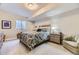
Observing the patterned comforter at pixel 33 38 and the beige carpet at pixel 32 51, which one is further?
the patterned comforter at pixel 33 38

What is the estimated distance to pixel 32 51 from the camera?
1.96 meters

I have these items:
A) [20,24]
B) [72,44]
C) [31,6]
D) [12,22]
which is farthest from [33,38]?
[72,44]

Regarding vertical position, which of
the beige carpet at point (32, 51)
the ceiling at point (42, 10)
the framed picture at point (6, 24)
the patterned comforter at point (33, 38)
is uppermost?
the ceiling at point (42, 10)

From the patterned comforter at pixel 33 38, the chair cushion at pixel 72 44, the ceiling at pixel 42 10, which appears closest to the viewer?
the chair cushion at pixel 72 44

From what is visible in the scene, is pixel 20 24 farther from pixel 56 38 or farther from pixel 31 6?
pixel 56 38

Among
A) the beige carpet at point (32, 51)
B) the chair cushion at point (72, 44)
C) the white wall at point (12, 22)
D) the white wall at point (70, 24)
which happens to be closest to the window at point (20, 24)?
the white wall at point (12, 22)

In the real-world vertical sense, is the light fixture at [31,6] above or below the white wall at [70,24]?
above

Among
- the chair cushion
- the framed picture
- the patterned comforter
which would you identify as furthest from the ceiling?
the chair cushion

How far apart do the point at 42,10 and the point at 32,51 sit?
0.93 m

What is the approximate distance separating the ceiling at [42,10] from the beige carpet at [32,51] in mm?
640

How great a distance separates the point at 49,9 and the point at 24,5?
1.80 feet

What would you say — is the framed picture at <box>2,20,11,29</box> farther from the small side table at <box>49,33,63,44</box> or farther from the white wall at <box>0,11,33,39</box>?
the small side table at <box>49,33,63,44</box>

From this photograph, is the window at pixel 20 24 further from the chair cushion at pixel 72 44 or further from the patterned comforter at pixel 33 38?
the chair cushion at pixel 72 44

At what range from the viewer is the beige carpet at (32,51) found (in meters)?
1.92
